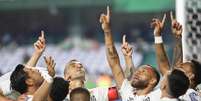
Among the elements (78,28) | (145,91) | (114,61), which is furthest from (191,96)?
(78,28)

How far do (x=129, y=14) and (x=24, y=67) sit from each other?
15252 mm

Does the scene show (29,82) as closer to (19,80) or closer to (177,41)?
(19,80)

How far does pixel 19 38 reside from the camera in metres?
22.1

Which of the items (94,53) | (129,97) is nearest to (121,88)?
(129,97)

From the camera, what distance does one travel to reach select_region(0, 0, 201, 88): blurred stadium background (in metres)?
20.3

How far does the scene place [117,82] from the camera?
684 cm

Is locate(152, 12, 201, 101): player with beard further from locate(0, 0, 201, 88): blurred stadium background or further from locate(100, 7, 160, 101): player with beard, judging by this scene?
locate(0, 0, 201, 88): blurred stadium background

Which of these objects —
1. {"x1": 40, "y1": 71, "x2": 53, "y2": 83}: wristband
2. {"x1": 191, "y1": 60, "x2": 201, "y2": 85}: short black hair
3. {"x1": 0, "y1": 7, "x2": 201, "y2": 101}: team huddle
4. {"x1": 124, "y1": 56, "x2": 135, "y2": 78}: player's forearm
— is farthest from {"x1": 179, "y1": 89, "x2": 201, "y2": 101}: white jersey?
{"x1": 40, "y1": 71, "x2": 53, "y2": 83}: wristband

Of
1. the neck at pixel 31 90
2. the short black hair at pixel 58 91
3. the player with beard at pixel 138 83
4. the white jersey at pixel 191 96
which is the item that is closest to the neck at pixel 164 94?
the white jersey at pixel 191 96

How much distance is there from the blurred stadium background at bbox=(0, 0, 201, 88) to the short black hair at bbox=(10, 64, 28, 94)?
12.9 meters

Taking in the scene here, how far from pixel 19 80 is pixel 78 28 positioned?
15672 millimetres

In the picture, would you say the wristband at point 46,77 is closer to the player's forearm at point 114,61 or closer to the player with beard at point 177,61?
the player's forearm at point 114,61

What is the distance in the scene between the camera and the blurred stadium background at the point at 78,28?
2034 cm

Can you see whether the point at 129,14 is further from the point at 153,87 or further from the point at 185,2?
the point at 153,87
